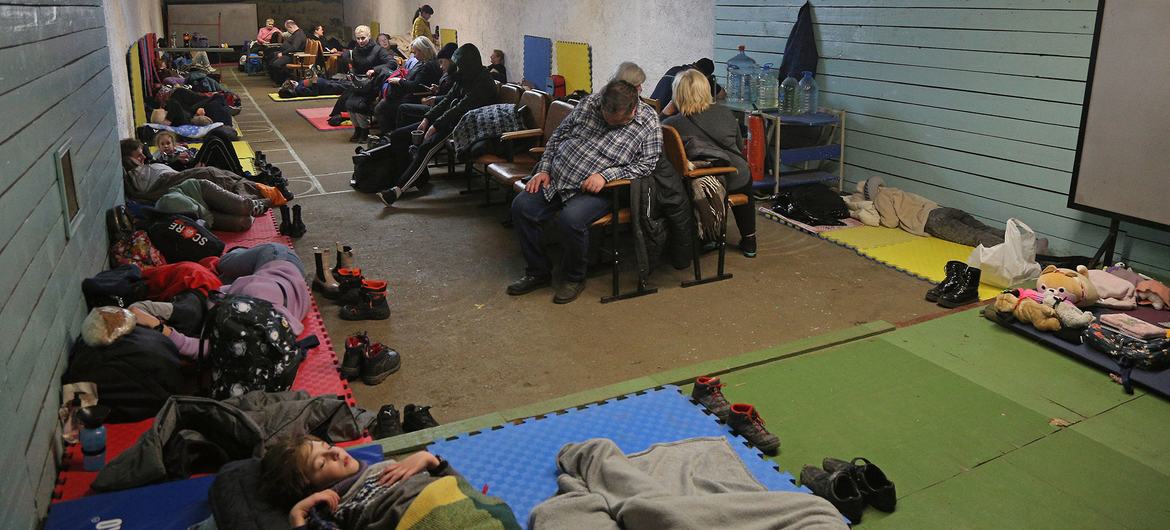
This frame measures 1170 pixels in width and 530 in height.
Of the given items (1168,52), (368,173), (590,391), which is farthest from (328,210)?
(1168,52)

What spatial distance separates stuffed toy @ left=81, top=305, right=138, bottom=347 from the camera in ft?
10.4

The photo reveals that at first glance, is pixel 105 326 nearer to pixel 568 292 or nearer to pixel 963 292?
pixel 568 292

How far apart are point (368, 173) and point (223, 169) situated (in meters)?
1.13

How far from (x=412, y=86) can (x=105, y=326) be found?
6.15 metres

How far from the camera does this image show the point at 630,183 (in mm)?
4617

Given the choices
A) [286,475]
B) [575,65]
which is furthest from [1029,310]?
[575,65]

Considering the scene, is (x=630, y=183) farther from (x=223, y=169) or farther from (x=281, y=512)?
(x=223, y=169)

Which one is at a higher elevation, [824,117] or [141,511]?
[824,117]

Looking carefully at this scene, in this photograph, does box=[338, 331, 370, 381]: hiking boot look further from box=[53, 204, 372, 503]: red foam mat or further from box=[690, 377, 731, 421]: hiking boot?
box=[690, 377, 731, 421]: hiking boot

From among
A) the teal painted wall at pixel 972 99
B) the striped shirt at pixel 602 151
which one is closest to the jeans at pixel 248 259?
the striped shirt at pixel 602 151

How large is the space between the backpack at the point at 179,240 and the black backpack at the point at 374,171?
7.39ft

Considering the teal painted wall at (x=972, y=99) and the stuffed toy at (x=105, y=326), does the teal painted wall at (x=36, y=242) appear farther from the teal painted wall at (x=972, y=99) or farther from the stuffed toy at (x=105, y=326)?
the teal painted wall at (x=972, y=99)

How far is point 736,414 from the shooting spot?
3.17 meters

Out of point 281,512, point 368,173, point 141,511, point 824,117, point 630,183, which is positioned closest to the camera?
point 281,512
